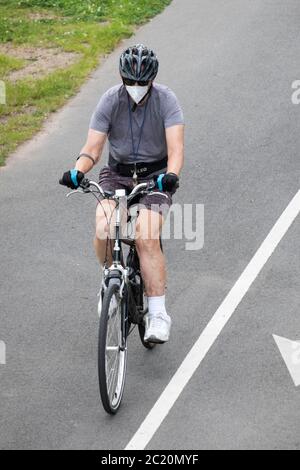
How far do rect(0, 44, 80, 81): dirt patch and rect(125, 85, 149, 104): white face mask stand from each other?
242 inches

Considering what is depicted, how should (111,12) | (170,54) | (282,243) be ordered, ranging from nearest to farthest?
(282,243) < (170,54) < (111,12)

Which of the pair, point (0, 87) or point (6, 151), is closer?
point (6, 151)

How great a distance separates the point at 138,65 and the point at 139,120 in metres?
0.43

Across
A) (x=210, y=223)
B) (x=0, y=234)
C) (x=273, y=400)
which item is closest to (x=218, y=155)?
(x=210, y=223)

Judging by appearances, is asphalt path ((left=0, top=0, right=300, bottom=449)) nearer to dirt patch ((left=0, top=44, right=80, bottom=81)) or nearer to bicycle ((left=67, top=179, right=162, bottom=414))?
bicycle ((left=67, top=179, right=162, bottom=414))

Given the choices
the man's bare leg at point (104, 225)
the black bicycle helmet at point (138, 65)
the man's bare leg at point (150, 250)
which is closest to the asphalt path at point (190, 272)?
the man's bare leg at point (150, 250)

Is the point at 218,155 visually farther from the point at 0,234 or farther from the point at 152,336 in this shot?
the point at 152,336

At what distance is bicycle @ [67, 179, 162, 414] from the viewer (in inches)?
284

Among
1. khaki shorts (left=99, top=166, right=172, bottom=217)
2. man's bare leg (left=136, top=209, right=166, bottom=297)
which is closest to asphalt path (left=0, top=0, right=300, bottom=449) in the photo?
man's bare leg (left=136, top=209, right=166, bottom=297)

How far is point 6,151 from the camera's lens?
12.2 meters

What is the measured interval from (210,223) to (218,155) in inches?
64.5

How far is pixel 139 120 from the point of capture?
8102 mm

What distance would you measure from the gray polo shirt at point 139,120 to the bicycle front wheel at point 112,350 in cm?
122

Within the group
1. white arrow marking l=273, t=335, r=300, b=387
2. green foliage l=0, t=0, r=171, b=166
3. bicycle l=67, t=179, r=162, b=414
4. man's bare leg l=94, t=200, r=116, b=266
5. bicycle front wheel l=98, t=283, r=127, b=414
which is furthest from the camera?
green foliage l=0, t=0, r=171, b=166
